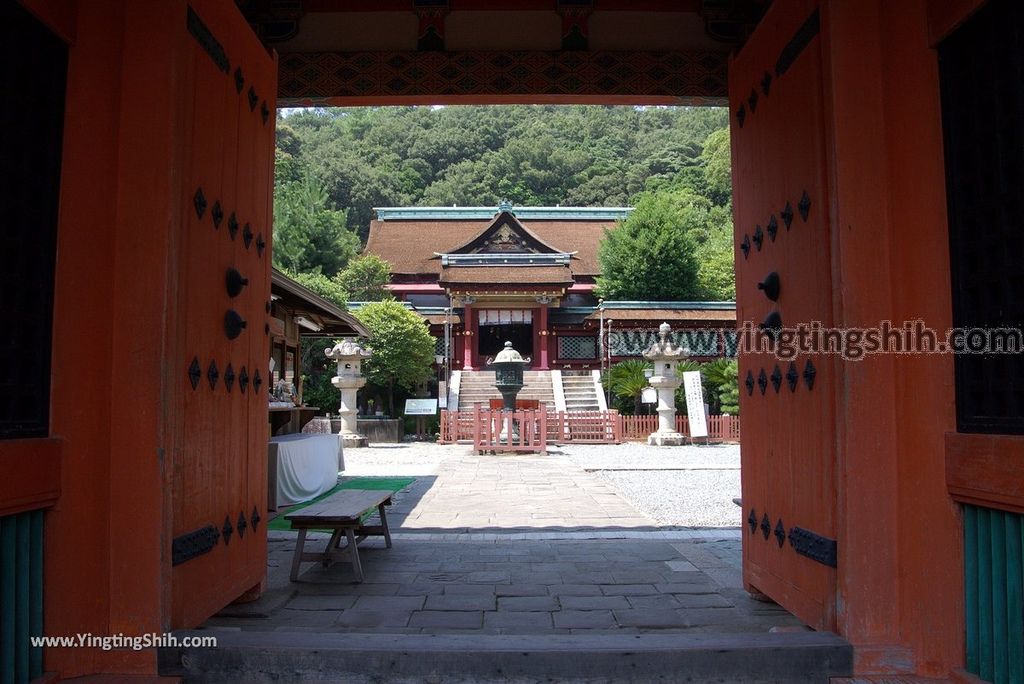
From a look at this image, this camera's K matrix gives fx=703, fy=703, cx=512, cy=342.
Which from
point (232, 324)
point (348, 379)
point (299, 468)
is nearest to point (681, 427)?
point (348, 379)

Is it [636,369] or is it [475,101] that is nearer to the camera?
[475,101]

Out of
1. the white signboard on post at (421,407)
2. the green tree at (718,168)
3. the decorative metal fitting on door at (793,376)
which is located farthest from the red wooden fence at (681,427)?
the green tree at (718,168)

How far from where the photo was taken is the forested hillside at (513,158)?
49.8 metres

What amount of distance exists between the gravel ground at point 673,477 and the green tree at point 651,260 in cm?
1141

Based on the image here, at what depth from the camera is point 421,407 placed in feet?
66.0

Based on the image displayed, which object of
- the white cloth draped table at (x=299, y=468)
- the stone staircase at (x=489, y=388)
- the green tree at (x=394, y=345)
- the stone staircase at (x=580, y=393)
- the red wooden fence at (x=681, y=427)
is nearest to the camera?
the white cloth draped table at (x=299, y=468)

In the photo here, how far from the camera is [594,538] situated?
5.91 m

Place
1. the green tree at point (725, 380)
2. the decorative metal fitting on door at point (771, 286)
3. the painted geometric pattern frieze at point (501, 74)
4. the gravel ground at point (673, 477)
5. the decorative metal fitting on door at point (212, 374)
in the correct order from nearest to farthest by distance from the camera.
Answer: the decorative metal fitting on door at point (212, 374)
the decorative metal fitting on door at point (771, 286)
the painted geometric pattern frieze at point (501, 74)
the gravel ground at point (673, 477)
the green tree at point (725, 380)

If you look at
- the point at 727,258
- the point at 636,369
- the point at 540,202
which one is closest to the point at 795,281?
the point at 636,369

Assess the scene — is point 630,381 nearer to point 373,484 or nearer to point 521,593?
point 373,484

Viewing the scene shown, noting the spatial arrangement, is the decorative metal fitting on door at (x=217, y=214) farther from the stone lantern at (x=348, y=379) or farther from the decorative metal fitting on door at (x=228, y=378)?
the stone lantern at (x=348, y=379)

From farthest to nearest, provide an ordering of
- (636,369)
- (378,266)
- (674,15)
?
1. (378,266)
2. (636,369)
3. (674,15)

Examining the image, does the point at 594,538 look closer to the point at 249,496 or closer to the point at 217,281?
the point at 249,496

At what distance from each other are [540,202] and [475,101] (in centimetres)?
5121
